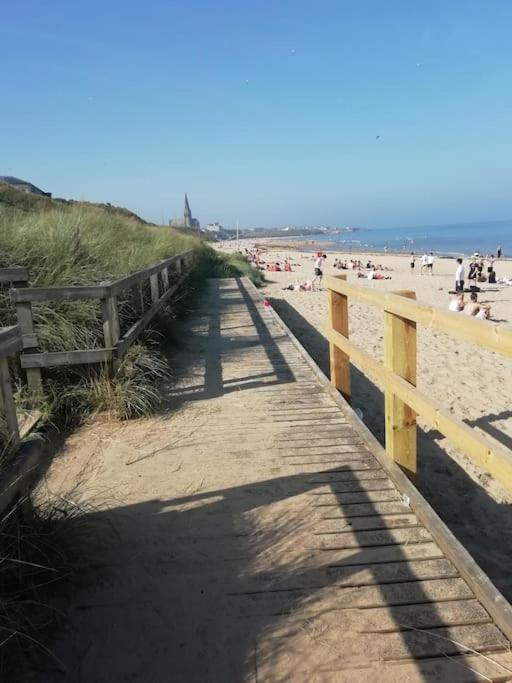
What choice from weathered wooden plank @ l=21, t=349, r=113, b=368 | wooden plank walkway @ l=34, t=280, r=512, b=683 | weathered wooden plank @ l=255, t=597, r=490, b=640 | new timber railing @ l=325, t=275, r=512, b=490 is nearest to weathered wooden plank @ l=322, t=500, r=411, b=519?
wooden plank walkway @ l=34, t=280, r=512, b=683

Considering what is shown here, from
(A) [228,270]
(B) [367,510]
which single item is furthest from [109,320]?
(A) [228,270]

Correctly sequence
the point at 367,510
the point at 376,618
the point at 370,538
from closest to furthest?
the point at 376,618, the point at 370,538, the point at 367,510

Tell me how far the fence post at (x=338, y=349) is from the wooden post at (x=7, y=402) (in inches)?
133

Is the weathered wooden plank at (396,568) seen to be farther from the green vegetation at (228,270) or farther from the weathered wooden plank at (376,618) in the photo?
the green vegetation at (228,270)

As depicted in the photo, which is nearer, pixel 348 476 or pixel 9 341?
pixel 9 341

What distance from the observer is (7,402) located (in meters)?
2.22

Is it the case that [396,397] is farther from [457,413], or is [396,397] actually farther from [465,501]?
[457,413]

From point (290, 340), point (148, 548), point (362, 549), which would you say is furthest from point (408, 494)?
point (290, 340)

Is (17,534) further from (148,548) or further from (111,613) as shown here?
(148,548)

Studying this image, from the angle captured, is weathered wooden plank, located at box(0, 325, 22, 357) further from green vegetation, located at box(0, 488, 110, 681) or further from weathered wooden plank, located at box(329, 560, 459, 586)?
weathered wooden plank, located at box(329, 560, 459, 586)

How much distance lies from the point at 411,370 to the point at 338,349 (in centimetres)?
178

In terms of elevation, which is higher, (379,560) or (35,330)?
(35,330)

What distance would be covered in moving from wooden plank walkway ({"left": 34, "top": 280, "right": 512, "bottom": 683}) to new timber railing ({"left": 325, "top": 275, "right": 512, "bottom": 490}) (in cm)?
30

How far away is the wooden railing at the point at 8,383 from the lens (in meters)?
2.14
